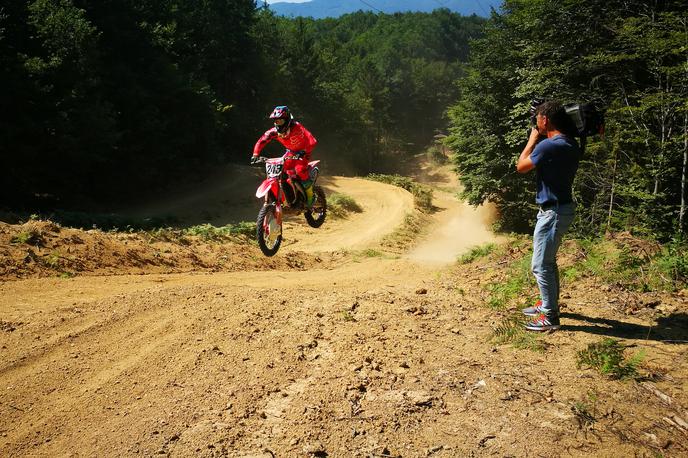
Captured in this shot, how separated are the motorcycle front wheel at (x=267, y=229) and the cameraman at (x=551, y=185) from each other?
4.63 meters

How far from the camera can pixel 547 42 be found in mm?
17844

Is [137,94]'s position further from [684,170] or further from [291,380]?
[291,380]

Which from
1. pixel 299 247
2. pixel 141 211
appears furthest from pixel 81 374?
pixel 141 211

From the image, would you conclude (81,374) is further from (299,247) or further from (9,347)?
(299,247)

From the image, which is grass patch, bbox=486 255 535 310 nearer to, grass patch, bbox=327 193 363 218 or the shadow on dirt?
the shadow on dirt

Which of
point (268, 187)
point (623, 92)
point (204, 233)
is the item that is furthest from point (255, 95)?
point (268, 187)

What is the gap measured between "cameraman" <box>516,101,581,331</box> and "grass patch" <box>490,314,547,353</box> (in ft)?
0.49

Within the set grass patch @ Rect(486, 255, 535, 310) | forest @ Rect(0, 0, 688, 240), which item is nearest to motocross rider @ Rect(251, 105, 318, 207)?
grass patch @ Rect(486, 255, 535, 310)

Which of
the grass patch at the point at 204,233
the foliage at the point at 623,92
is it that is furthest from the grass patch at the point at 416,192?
the grass patch at the point at 204,233

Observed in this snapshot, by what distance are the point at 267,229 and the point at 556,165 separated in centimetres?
522

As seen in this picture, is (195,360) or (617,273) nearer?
(195,360)

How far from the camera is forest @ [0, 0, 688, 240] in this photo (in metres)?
12.9

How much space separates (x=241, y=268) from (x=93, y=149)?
51.5 ft

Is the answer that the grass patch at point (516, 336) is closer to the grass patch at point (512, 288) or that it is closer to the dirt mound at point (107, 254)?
the grass patch at point (512, 288)
